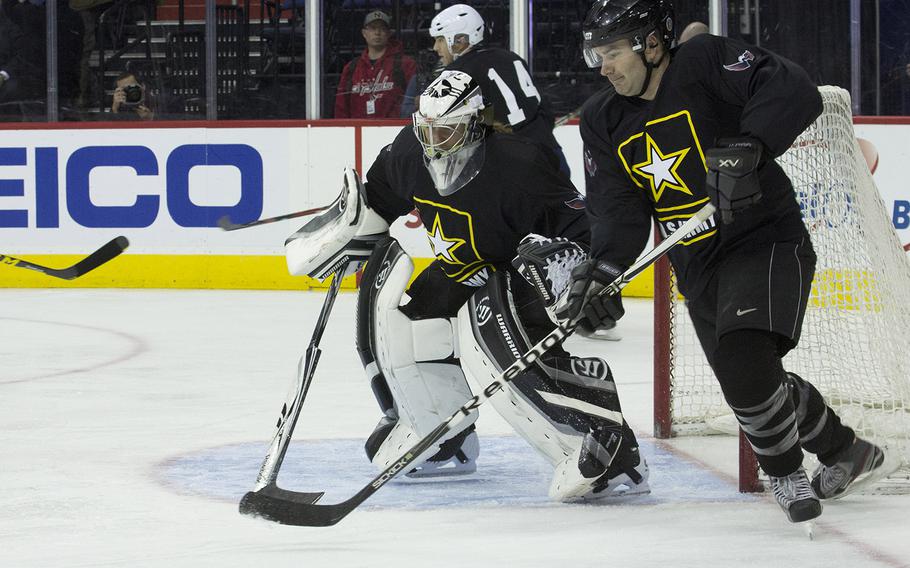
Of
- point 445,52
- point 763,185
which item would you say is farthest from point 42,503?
point 445,52

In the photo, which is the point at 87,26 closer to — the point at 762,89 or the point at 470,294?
the point at 470,294

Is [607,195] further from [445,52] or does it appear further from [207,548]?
[445,52]

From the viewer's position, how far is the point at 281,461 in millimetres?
2529

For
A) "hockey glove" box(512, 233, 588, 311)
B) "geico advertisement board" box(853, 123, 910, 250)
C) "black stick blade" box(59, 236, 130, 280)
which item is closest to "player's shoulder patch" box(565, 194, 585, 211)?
"hockey glove" box(512, 233, 588, 311)

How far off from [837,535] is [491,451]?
960 mm

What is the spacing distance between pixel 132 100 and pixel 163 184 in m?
0.54

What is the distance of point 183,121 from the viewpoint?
260 inches

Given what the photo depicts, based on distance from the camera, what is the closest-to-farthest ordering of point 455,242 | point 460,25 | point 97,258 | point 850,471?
point 850,471, point 455,242, point 97,258, point 460,25

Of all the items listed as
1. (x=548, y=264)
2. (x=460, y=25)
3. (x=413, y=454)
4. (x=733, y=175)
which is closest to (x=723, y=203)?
(x=733, y=175)

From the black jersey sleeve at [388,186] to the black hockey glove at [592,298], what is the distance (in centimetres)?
53

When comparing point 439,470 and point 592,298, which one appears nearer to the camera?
point 592,298

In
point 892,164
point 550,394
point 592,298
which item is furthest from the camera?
point 892,164

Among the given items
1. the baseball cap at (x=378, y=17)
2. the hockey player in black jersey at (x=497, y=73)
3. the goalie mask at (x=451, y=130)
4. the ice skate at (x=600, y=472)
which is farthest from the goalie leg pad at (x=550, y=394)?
the baseball cap at (x=378, y=17)

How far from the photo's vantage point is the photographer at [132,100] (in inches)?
267
